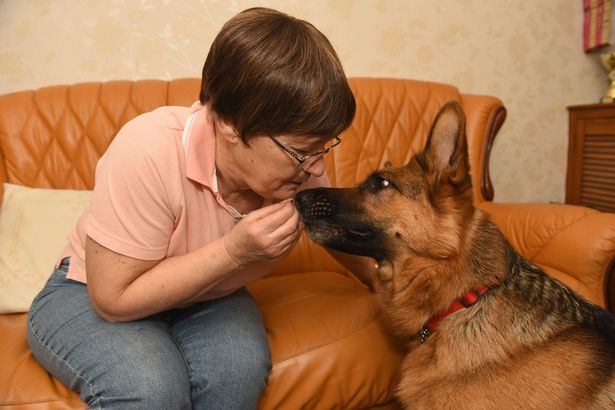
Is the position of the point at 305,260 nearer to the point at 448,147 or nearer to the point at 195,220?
the point at 195,220

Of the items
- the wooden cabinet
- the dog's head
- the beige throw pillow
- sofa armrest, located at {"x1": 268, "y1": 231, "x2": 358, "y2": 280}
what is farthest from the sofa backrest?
the dog's head

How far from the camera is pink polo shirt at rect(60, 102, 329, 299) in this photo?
3.57 ft

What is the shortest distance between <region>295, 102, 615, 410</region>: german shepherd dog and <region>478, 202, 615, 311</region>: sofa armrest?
21.2 inches

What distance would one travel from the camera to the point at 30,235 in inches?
70.8

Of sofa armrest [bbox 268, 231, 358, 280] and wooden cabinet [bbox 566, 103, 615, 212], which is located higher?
wooden cabinet [bbox 566, 103, 615, 212]

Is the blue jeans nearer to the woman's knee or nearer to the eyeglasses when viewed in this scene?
the woman's knee

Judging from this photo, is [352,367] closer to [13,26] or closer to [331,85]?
[331,85]

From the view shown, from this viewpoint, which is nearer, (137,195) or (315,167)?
(137,195)

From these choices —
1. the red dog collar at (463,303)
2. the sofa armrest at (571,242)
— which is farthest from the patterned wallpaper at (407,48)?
the red dog collar at (463,303)

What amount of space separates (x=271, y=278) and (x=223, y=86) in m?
1.16

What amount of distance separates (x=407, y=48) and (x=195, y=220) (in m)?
2.05

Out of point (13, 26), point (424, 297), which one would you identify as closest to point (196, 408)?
point (424, 297)

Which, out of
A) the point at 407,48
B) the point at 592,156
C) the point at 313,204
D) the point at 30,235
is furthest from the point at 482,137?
the point at 30,235

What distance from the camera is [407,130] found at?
8.04ft
